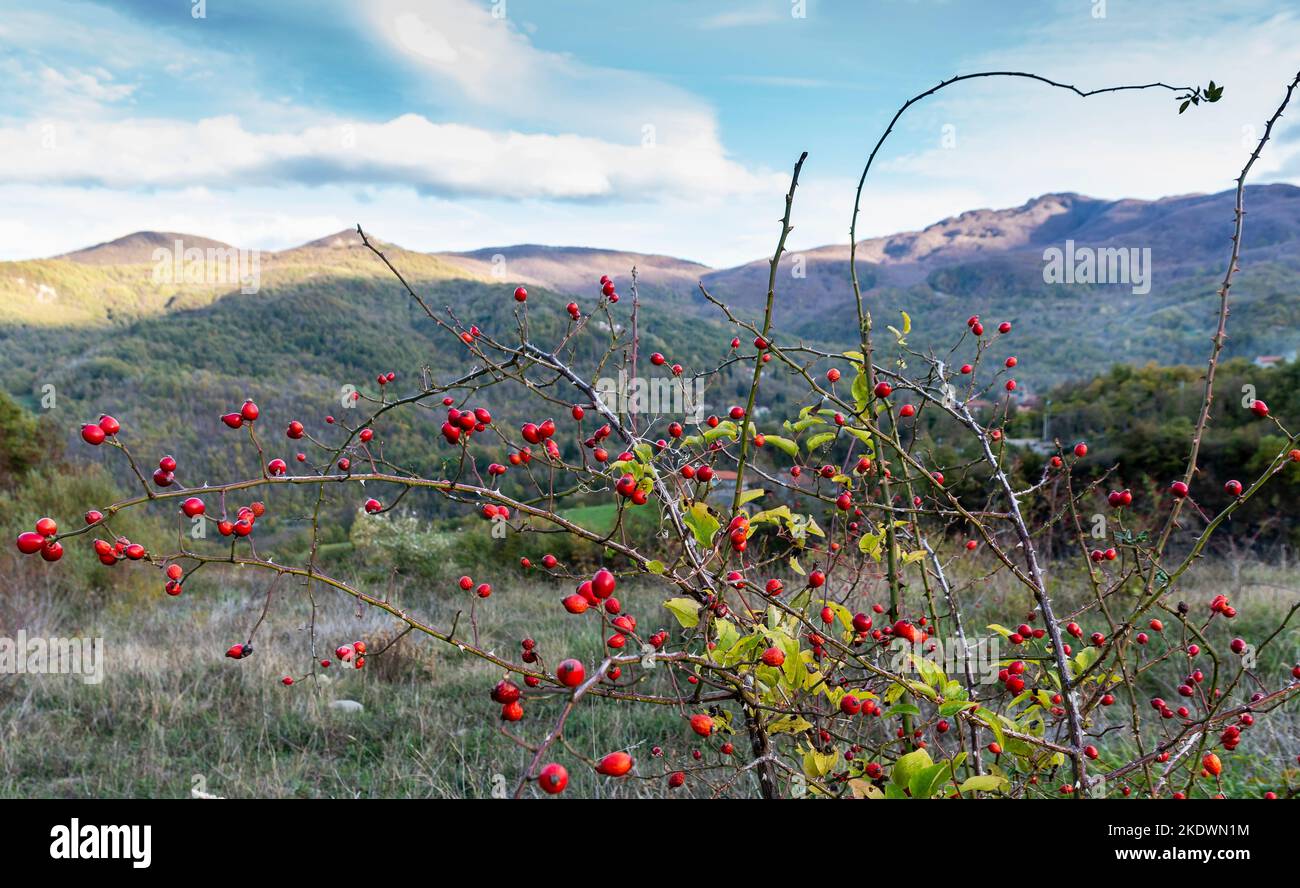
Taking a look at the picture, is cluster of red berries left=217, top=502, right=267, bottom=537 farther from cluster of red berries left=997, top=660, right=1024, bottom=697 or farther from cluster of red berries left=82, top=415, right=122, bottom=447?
cluster of red berries left=997, top=660, right=1024, bottom=697

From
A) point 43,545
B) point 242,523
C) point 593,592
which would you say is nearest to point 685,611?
point 593,592

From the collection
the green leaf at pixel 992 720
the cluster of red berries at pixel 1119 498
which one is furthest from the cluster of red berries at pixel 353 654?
the cluster of red berries at pixel 1119 498

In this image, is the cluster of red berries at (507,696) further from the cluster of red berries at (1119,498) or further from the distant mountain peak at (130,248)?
the distant mountain peak at (130,248)

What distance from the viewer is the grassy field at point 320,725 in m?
3.10

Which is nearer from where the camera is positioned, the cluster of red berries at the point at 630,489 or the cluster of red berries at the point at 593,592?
the cluster of red berries at the point at 593,592

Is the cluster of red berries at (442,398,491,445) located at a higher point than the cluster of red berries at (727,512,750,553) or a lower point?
higher

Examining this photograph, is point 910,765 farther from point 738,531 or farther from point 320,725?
point 320,725

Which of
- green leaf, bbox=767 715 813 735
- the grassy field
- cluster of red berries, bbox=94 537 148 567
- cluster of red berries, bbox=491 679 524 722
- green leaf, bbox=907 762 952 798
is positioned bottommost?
the grassy field

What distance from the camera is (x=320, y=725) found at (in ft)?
12.5

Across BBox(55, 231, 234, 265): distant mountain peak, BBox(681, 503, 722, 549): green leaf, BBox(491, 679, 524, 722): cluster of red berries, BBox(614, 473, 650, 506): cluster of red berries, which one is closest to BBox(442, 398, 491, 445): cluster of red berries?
BBox(614, 473, 650, 506): cluster of red berries

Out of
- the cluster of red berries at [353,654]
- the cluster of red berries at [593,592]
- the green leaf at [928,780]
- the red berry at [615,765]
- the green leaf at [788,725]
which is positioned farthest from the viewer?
the cluster of red berries at [353,654]

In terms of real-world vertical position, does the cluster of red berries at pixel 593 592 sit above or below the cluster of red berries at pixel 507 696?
above

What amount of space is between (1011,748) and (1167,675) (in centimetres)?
329

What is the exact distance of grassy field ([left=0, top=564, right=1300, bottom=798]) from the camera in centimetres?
310
